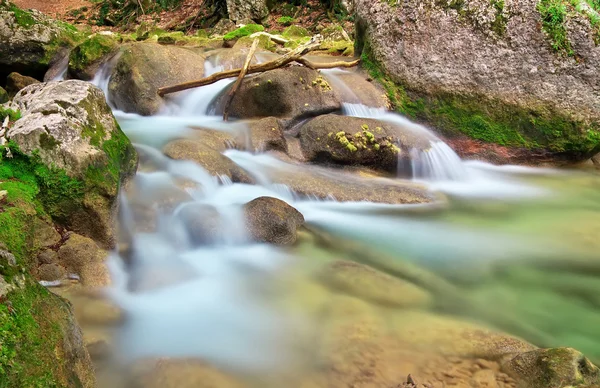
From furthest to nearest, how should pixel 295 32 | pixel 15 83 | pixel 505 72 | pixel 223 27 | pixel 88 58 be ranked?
pixel 223 27 → pixel 295 32 → pixel 88 58 → pixel 15 83 → pixel 505 72

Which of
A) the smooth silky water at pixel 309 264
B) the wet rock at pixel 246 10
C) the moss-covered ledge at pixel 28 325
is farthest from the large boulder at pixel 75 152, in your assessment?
the wet rock at pixel 246 10

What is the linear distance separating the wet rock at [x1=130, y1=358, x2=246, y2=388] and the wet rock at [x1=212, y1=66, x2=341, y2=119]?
17.5 ft

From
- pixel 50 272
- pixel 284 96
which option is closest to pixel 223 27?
pixel 284 96

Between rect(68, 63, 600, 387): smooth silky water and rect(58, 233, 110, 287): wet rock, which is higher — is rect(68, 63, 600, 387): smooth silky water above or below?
below

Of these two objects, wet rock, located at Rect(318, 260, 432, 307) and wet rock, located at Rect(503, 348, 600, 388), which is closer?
wet rock, located at Rect(503, 348, 600, 388)

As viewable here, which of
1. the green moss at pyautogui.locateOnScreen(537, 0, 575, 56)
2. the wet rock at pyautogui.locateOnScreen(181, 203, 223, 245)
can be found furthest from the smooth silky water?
the green moss at pyautogui.locateOnScreen(537, 0, 575, 56)

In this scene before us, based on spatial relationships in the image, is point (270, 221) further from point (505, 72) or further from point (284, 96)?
point (505, 72)

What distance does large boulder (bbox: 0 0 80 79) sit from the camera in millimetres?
9781

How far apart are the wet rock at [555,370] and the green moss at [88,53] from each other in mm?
9728

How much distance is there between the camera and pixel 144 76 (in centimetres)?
865

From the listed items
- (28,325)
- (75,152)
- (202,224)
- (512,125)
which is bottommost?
(202,224)

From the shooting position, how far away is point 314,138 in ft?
23.6

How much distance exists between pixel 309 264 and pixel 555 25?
6.35 metres

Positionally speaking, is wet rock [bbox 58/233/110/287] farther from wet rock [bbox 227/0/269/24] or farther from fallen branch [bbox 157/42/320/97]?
wet rock [bbox 227/0/269/24]
